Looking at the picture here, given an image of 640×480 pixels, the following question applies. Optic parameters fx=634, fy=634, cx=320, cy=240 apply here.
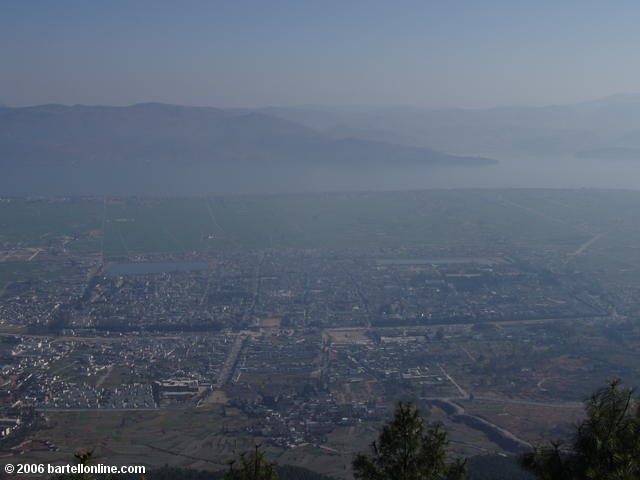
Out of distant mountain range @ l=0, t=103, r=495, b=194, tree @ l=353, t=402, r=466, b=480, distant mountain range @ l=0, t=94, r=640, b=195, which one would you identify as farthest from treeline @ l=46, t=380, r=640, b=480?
distant mountain range @ l=0, t=103, r=495, b=194

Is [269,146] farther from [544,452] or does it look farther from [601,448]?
[601,448]

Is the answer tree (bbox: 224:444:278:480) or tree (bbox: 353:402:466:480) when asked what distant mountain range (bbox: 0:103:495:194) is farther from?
tree (bbox: 353:402:466:480)

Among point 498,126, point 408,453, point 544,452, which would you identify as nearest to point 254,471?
point 408,453

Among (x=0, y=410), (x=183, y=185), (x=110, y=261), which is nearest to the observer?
(x=0, y=410)

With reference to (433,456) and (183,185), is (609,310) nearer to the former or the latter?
(433,456)

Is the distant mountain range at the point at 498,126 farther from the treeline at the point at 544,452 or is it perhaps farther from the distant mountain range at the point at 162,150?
the treeline at the point at 544,452

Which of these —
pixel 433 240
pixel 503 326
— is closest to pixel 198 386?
pixel 503 326
